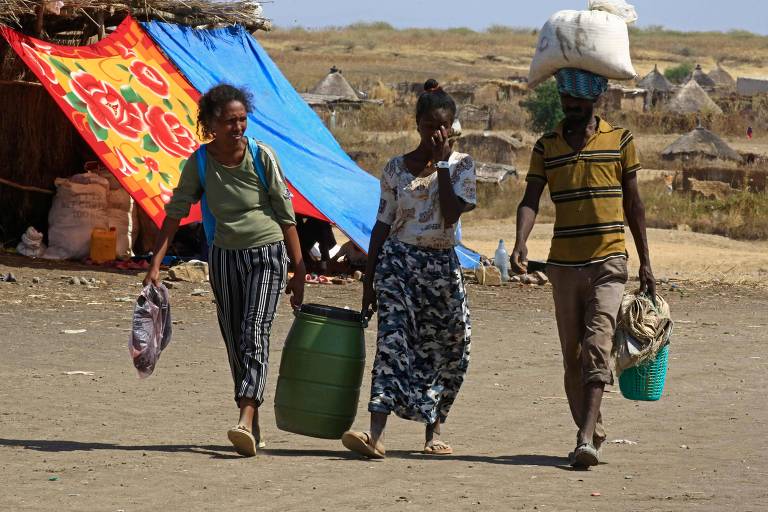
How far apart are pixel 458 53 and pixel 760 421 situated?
69.9 meters

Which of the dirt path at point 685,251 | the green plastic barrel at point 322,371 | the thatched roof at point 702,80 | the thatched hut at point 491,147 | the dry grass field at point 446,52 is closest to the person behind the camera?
the green plastic barrel at point 322,371

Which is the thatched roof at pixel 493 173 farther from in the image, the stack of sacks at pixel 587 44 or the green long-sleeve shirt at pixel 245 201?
the green long-sleeve shirt at pixel 245 201

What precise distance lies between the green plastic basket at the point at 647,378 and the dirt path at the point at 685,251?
8397 mm

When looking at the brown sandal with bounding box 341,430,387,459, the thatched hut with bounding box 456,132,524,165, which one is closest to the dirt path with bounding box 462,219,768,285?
the thatched hut with bounding box 456,132,524,165

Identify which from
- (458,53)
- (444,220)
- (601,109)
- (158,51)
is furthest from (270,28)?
(458,53)

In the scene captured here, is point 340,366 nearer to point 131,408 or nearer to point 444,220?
point 444,220

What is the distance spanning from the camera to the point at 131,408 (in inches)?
270

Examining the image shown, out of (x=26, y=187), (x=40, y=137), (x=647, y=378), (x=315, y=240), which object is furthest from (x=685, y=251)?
(x=647, y=378)

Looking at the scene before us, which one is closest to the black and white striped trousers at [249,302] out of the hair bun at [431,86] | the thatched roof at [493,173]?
the hair bun at [431,86]

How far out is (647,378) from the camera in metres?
5.83

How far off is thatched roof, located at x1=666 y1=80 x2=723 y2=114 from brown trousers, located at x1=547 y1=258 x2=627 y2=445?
104ft

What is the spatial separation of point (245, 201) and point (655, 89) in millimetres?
36496

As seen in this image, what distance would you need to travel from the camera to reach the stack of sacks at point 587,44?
5.63m

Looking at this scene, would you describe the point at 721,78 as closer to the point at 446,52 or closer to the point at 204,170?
the point at 446,52
